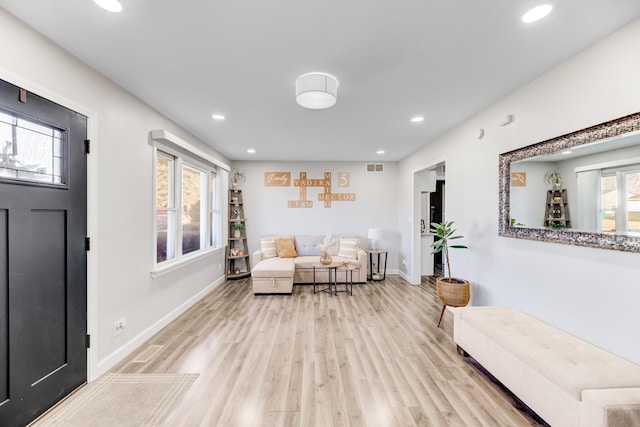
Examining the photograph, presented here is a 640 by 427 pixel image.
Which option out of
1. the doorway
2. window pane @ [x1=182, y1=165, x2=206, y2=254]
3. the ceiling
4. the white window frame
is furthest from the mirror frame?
window pane @ [x1=182, y1=165, x2=206, y2=254]

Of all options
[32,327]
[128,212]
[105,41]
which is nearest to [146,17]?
[105,41]

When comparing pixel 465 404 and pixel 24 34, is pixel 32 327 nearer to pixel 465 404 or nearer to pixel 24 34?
pixel 24 34

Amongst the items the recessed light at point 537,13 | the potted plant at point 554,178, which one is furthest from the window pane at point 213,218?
the potted plant at point 554,178

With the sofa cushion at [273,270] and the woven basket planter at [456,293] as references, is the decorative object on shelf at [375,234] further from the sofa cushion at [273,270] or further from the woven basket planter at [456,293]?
the woven basket planter at [456,293]

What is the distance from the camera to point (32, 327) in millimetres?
1717

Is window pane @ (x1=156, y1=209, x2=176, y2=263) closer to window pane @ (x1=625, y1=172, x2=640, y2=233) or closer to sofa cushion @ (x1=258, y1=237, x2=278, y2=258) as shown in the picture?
sofa cushion @ (x1=258, y1=237, x2=278, y2=258)

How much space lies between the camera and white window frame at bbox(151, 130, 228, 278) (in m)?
3.06

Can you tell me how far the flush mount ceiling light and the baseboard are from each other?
2875mm

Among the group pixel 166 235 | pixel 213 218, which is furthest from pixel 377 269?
pixel 166 235

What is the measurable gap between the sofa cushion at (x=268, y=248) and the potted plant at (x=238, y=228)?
1.64ft

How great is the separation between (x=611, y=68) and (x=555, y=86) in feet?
1.26

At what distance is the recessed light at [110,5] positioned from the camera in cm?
147

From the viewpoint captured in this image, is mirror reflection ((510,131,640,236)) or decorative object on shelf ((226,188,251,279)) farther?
decorative object on shelf ((226,188,251,279))

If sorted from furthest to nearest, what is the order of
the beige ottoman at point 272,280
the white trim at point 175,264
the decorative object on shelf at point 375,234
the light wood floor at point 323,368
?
the decorative object on shelf at point 375,234
the beige ottoman at point 272,280
the white trim at point 175,264
the light wood floor at point 323,368
